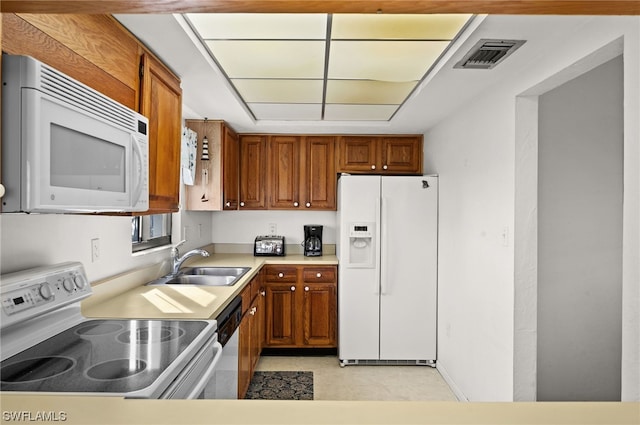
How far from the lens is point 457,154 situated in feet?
10.7

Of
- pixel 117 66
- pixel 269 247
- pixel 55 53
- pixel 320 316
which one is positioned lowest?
pixel 320 316

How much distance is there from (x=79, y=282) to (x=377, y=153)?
10.4 ft

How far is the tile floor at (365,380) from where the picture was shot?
3.19m

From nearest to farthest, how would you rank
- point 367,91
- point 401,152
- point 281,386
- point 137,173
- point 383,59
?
point 137,173
point 383,59
point 367,91
point 281,386
point 401,152

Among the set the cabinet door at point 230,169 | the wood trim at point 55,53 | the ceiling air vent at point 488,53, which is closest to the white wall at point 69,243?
the wood trim at point 55,53

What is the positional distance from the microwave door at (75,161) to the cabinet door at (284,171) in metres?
2.76

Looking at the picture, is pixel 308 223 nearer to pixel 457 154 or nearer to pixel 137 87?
pixel 457 154

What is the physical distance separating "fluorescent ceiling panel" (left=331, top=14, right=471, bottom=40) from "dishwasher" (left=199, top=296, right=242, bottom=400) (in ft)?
5.01

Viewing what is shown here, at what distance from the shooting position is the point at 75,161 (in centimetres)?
128

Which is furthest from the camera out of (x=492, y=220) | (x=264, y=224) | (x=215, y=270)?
(x=264, y=224)

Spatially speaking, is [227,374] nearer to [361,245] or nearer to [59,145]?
[59,145]

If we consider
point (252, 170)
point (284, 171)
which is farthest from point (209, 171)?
point (284, 171)

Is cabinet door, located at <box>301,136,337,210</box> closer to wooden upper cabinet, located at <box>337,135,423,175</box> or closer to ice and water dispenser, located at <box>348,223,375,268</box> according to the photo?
wooden upper cabinet, located at <box>337,135,423,175</box>

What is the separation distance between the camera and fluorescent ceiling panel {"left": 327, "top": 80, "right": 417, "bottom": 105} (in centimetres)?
272
